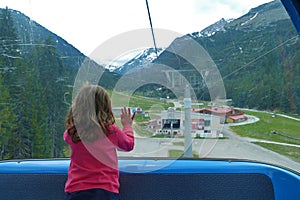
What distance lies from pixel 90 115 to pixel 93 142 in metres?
0.12

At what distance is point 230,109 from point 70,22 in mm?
875

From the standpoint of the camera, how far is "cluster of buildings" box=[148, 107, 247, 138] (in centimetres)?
162

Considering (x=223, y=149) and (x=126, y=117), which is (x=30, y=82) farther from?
(x=223, y=149)

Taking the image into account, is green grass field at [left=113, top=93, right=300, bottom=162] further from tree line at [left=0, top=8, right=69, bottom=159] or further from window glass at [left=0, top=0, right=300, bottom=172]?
tree line at [left=0, top=8, right=69, bottom=159]

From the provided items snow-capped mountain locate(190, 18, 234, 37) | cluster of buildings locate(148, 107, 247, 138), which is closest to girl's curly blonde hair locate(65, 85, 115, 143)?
cluster of buildings locate(148, 107, 247, 138)

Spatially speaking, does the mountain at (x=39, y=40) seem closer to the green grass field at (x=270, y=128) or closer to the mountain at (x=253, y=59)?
the mountain at (x=253, y=59)

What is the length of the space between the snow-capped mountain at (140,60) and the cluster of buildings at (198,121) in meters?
0.25

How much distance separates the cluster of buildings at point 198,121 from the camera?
5.32ft

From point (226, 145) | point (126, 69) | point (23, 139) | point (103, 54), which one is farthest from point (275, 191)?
point (23, 139)

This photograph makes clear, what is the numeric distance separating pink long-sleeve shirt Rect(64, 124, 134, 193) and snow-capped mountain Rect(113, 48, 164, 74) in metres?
0.26

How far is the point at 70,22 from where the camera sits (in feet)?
5.49

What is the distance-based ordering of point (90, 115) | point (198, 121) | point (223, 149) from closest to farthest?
point (90, 115) → point (198, 121) → point (223, 149)

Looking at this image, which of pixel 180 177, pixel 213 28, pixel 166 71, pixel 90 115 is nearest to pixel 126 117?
pixel 90 115

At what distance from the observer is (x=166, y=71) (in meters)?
1.59
